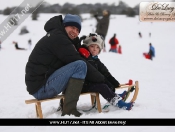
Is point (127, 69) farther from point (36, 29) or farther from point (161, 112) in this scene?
point (36, 29)

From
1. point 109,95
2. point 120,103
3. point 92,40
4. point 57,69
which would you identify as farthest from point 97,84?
point 92,40

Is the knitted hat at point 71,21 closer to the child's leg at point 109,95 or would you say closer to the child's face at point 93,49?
the child's face at point 93,49

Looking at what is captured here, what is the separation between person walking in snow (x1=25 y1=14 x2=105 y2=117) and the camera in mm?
2258

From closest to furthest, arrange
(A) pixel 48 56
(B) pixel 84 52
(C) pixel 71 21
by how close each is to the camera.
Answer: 1. (A) pixel 48 56
2. (C) pixel 71 21
3. (B) pixel 84 52

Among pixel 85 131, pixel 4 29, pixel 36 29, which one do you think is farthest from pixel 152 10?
pixel 36 29

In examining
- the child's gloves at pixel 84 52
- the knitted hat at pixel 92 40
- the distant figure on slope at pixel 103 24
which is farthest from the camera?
the distant figure on slope at pixel 103 24

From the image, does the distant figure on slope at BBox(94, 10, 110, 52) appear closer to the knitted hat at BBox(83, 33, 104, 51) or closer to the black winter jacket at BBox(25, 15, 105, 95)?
the knitted hat at BBox(83, 33, 104, 51)

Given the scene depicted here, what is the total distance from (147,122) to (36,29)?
26.6 meters

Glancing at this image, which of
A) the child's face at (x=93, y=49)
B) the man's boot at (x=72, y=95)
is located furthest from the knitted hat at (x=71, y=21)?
the man's boot at (x=72, y=95)

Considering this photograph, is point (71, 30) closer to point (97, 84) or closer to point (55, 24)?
point (55, 24)

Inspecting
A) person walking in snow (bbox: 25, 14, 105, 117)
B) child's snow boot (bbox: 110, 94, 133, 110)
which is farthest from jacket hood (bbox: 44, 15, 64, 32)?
child's snow boot (bbox: 110, 94, 133, 110)

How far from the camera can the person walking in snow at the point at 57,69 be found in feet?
7.41

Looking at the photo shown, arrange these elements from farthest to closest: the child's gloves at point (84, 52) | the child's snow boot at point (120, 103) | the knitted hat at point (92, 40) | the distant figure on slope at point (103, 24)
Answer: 1. the distant figure on slope at point (103, 24)
2. the knitted hat at point (92, 40)
3. the child's gloves at point (84, 52)
4. the child's snow boot at point (120, 103)

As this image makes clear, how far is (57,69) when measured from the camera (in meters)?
2.36
